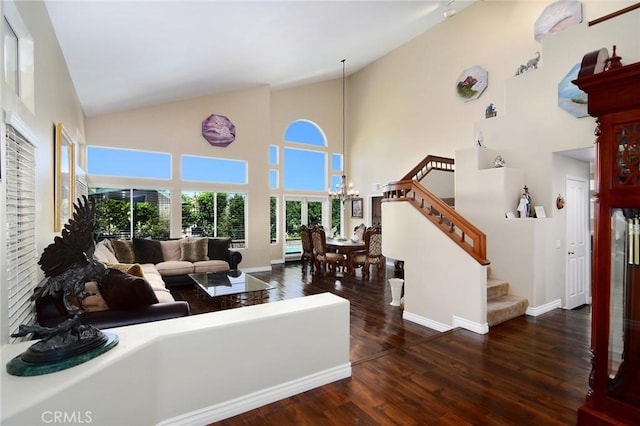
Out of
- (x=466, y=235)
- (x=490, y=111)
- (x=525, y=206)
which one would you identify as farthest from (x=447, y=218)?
(x=490, y=111)

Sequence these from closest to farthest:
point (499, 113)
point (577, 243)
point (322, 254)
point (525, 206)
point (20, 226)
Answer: point (20, 226), point (525, 206), point (577, 243), point (499, 113), point (322, 254)

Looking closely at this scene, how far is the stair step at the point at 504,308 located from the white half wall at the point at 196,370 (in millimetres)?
2294

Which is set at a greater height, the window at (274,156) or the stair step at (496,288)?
the window at (274,156)

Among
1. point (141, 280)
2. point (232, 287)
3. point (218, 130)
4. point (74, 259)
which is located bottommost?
point (232, 287)

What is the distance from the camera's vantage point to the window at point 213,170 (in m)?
7.40

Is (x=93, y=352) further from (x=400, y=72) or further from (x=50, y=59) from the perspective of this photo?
(x=400, y=72)

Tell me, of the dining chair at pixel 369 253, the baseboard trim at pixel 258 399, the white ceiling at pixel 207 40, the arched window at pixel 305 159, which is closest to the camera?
the baseboard trim at pixel 258 399

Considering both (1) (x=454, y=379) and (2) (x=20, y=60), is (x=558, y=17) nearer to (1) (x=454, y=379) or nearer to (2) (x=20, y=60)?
(1) (x=454, y=379)

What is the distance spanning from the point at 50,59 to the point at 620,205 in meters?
4.85

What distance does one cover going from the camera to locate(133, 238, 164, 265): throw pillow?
20.9 feet

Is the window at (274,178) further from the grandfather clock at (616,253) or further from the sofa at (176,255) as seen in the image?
the grandfather clock at (616,253)

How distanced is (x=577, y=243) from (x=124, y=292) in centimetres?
633

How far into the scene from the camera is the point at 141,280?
2.98 meters

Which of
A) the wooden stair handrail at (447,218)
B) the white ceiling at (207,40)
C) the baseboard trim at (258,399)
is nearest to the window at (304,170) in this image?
the white ceiling at (207,40)
